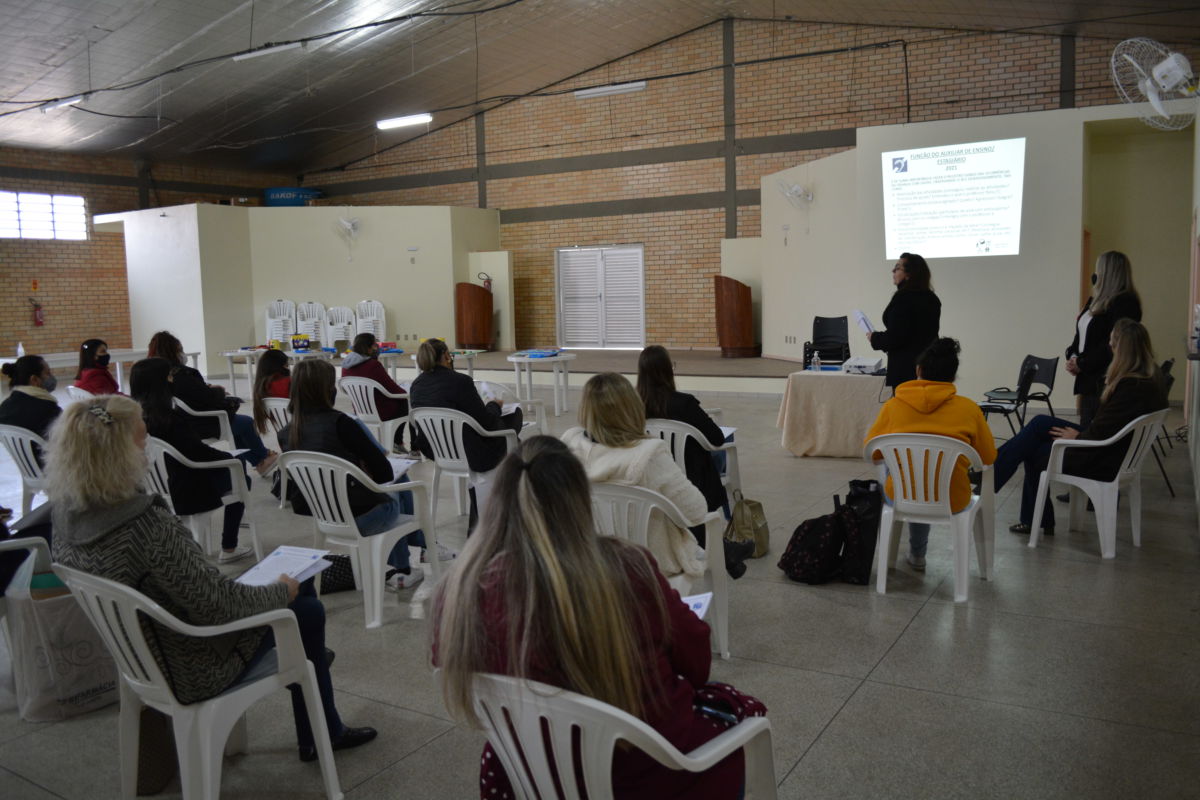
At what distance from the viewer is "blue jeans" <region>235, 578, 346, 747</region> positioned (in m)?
2.38

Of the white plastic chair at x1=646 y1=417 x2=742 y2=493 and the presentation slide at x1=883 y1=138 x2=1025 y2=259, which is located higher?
the presentation slide at x1=883 y1=138 x2=1025 y2=259

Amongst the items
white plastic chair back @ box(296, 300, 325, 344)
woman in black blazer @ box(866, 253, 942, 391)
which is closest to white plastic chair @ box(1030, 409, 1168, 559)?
woman in black blazer @ box(866, 253, 942, 391)

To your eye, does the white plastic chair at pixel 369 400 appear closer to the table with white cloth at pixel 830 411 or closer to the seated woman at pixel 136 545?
the table with white cloth at pixel 830 411

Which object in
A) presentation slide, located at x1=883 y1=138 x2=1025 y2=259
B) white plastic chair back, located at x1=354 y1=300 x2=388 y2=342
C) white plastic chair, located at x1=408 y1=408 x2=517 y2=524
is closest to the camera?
white plastic chair, located at x1=408 y1=408 x2=517 y2=524

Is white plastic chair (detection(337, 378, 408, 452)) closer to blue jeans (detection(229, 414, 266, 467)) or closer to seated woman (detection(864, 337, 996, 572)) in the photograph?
blue jeans (detection(229, 414, 266, 467))

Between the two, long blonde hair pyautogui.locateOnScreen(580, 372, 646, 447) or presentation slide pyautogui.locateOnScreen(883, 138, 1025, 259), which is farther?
presentation slide pyautogui.locateOnScreen(883, 138, 1025, 259)

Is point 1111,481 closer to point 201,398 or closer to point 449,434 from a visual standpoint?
point 449,434

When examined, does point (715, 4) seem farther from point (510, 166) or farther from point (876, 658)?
point (876, 658)

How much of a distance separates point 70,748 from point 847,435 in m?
5.35

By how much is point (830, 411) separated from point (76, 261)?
44.0 ft

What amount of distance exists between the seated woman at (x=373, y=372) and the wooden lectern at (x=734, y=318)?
6.79 metres

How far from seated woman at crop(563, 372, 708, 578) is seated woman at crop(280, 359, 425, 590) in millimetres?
1110

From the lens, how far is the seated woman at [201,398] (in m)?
5.57

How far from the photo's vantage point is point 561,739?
1.45m
